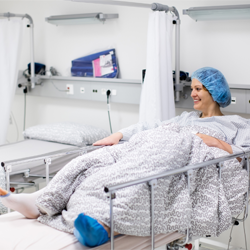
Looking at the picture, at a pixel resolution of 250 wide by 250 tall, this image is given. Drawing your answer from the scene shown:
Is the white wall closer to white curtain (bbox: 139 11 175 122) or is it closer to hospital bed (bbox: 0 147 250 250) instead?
white curtain (bbox: 139 11 175 122)

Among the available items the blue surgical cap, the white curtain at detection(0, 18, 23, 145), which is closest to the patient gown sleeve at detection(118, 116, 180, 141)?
the blue surgical cap

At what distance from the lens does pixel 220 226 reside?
1874 mm

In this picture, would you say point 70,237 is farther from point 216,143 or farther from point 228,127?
point 228,127

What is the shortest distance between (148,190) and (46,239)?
518 mm

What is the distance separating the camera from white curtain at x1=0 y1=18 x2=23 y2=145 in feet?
12.7

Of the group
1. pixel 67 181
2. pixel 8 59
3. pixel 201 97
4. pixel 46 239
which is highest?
pixel 8 59

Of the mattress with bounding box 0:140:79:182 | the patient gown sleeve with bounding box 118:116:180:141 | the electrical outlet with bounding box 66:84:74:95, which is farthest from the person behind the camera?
the electrical outlet with bounding box 66:84:74:95

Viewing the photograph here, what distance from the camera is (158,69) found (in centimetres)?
292

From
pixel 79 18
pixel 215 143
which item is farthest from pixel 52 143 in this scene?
pixel 215 143

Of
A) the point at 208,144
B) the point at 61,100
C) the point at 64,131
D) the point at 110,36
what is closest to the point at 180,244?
the point at 208,144

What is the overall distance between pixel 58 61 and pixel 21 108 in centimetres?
97

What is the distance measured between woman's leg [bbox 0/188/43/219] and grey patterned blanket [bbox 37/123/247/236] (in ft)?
0.21

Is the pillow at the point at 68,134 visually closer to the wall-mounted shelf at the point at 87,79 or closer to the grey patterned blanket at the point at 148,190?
the wall-mounted shelf at the point at 87,79

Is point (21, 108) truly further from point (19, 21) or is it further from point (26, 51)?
point (19, 21)
